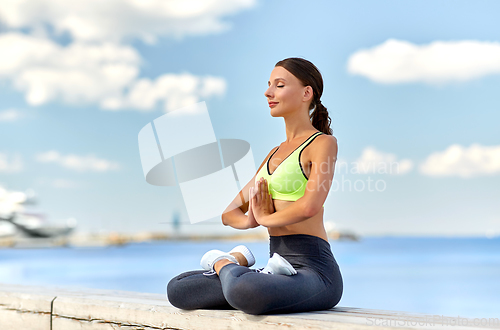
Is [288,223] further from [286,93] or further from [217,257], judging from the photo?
[286,93]

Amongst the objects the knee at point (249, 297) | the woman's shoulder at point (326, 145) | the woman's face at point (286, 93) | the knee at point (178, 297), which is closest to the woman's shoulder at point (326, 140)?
the woman's shoulder at point (326, 145)

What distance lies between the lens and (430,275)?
13.3 metres

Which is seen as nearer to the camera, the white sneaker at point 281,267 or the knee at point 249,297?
the knee at point 249,297

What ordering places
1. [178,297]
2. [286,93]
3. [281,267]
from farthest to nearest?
[286,93], [178,297], [281,267]

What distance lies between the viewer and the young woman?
5.41 feet

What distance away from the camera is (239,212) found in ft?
6.81

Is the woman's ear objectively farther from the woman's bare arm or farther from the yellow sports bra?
the woman's bare arm

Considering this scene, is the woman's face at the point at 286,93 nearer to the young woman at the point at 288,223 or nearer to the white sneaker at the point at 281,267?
the young woman at the point at 288,223

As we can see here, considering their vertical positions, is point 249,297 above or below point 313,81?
below

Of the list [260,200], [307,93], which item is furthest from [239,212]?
[307,93]

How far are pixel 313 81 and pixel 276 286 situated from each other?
0.95 m

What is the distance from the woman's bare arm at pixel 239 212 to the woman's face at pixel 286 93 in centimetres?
26

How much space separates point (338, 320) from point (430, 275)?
13077 millimetres

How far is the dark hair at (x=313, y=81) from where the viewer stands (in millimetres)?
2057
